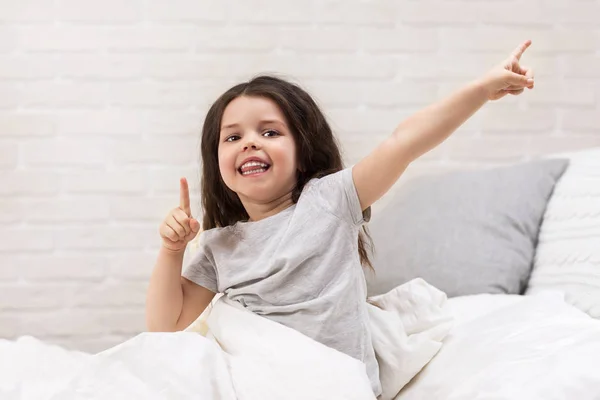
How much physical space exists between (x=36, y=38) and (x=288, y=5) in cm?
69

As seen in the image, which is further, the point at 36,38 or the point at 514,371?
the point at 36,38

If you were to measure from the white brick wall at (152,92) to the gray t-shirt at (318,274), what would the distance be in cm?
→ 75

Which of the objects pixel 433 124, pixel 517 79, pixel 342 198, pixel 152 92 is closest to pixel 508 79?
pixel 517 79

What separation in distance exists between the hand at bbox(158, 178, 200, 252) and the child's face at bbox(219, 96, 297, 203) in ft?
0.31

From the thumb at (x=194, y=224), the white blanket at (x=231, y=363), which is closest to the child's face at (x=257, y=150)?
the thumb at (x=194, y=224)

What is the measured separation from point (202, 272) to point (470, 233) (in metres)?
0.63

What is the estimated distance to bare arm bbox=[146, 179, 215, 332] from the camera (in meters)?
1.29

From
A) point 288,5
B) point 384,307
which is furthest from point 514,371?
point 288,5

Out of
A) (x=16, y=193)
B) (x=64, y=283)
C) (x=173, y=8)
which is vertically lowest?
(x=64, y=283)

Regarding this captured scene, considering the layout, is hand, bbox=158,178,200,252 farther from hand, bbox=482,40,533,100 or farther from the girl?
hand, bbox=482,40,533,100

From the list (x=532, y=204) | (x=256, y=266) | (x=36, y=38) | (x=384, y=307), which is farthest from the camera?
(x=36, y=38)

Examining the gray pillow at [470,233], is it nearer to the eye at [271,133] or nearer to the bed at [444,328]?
the bed at [444,328]

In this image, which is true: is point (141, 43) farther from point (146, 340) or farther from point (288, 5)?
point (146, 340)

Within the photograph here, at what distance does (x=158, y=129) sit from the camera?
1.95 m
